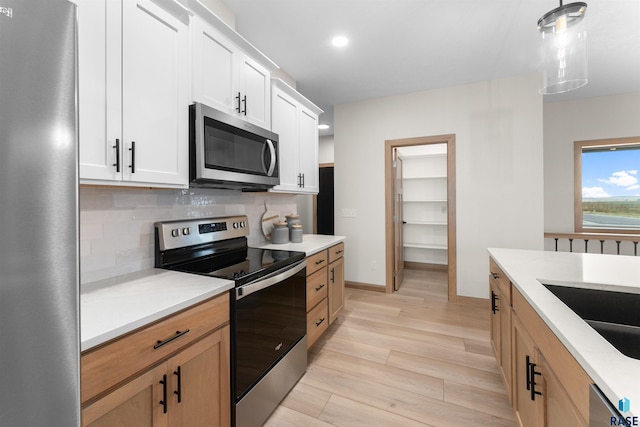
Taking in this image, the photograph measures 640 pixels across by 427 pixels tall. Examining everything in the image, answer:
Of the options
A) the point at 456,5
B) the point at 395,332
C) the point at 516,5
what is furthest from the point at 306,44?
the point at 395,332

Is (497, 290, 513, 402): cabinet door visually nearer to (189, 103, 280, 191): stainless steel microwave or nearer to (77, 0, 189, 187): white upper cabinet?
(189, 103, 280, 191): stainless steel microwave

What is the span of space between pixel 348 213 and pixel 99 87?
3.29 metres

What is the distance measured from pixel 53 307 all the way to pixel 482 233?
382 cm

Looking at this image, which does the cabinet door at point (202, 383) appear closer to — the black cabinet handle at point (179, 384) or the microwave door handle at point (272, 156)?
the black cabinet handle at point (179, 384)

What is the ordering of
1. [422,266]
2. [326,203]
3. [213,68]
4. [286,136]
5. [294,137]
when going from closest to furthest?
[213,68]
[286,136]
[294,137]
[422,266]
[326,203]

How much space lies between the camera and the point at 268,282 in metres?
1.53

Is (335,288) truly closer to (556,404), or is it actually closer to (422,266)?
(556,404)

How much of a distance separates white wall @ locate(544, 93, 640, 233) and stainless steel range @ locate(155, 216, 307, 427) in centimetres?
409

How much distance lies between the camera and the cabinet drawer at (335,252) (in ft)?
8.48

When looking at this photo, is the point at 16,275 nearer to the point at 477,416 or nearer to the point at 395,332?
the point at 477,416

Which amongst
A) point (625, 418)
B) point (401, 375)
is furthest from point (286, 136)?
point (625, 418)

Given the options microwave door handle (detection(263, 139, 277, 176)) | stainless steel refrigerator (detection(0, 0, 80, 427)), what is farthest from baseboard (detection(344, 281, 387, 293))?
stainless steel refrigerator (detection(0, 0, 80, 427))

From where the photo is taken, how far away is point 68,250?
558mm

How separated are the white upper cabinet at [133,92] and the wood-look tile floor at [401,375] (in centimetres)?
158
